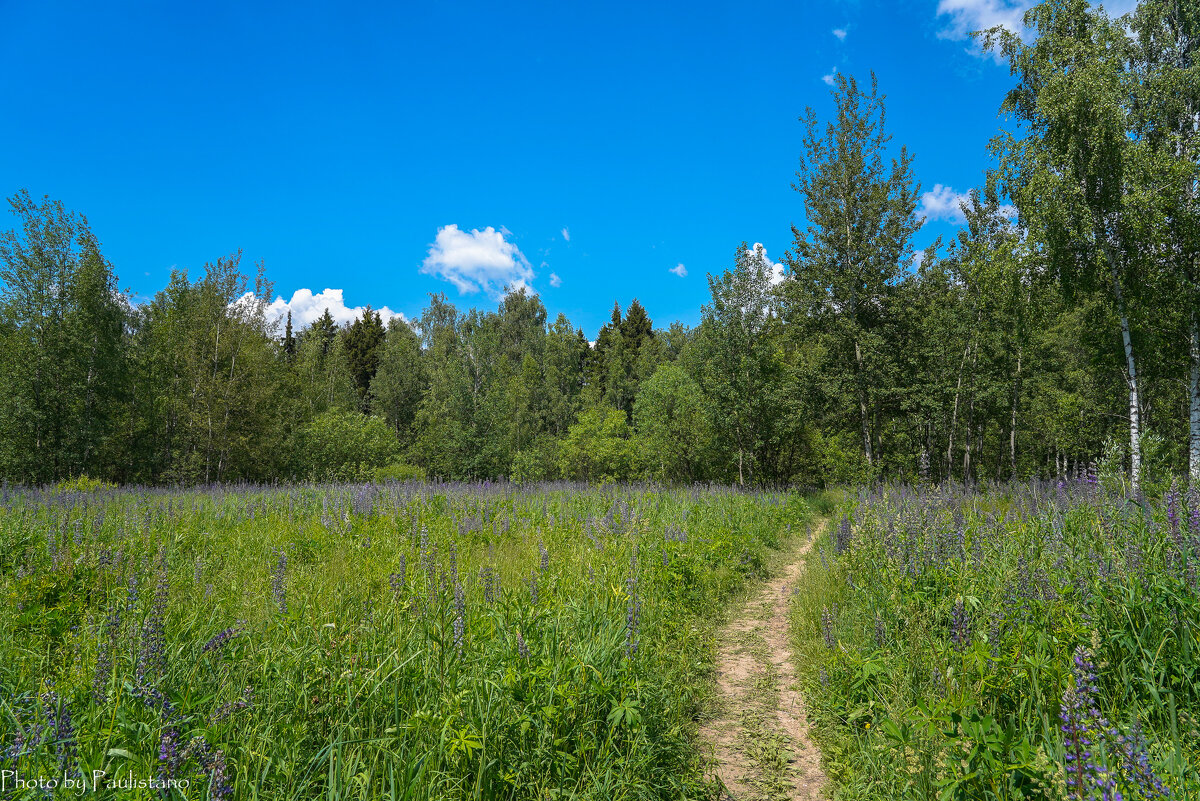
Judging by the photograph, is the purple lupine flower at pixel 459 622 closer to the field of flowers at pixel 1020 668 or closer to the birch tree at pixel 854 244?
the field of flowers at pixel 1020 668

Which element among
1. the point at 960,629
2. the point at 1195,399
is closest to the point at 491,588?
the point at 960,629

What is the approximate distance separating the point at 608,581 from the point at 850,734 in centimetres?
260

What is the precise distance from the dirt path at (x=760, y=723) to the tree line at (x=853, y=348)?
32.4 ft

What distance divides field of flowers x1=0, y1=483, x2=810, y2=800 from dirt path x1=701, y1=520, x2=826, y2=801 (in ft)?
0.68

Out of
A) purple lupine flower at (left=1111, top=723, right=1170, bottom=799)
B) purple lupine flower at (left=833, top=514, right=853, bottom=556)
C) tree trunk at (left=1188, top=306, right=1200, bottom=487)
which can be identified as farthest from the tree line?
purple lupine flower at (left=1111, top=723, right=1170, bottom=799)

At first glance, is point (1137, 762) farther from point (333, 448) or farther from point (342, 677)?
point (333, 448)

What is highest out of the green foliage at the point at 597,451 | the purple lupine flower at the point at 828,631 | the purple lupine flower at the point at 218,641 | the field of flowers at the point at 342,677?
the green foliage at the point at 597,451

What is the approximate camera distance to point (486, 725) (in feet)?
9.20

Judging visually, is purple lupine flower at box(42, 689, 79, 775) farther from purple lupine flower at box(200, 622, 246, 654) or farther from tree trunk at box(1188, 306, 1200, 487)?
tree trunk at box(1188, 306, 1200, 487)

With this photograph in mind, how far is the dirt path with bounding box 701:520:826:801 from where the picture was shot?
3.17 metres

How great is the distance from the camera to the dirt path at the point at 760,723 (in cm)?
317

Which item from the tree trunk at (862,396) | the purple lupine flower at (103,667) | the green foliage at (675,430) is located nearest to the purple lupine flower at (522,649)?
the purple lupine flower at (103,667)

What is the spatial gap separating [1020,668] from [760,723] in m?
1.76

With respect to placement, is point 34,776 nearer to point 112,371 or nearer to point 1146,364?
point 1146,364
